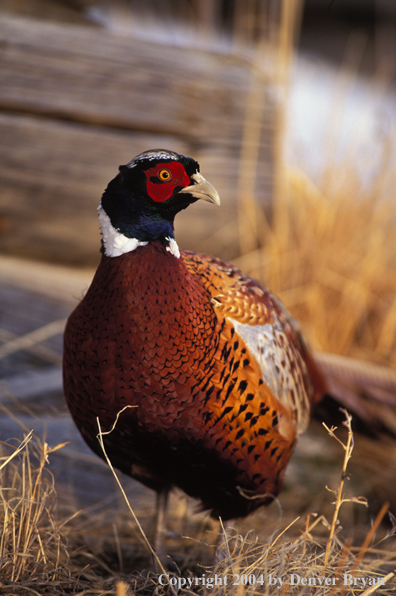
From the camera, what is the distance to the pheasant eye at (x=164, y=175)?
51.6 inches

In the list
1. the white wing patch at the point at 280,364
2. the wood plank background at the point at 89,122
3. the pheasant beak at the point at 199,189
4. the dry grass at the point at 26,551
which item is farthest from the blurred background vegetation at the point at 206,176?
the pheasant beak at the point at 199,189

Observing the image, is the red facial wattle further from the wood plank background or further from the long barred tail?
the wood plank background

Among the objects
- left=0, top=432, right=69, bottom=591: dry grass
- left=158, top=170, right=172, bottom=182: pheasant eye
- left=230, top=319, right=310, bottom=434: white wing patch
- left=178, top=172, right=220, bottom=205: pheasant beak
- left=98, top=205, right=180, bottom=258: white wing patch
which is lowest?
left=0, top=432, right=69, bottom=591: dry grass

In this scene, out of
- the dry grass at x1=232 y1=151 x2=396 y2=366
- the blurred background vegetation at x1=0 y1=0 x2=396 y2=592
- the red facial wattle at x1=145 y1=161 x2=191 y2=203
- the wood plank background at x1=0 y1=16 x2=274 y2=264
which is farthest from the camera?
the dry grass at x1=232 y1=151 x2=396 y2=366

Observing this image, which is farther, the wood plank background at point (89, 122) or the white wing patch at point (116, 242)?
the wood plank background at point (89, 122)

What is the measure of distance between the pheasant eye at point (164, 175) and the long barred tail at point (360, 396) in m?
1.23

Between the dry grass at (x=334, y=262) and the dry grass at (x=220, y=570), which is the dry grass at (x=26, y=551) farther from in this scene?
the dry grass at (x=334, y=262)

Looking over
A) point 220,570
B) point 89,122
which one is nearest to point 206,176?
point 89,122

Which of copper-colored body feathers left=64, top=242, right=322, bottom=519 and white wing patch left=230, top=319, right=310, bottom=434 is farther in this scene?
white wing patch left=230, top=319, right=310, bottom=434

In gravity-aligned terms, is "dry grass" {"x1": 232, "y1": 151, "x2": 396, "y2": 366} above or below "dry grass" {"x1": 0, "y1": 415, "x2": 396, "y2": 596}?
above

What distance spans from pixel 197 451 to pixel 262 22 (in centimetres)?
281

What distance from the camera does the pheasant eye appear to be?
1311 millimetres

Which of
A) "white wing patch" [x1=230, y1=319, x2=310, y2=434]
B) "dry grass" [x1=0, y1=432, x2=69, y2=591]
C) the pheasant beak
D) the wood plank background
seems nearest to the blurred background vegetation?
the wood plank background

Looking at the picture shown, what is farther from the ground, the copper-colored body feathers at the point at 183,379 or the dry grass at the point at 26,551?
the copper-colored body feathers at the point at 183,379
